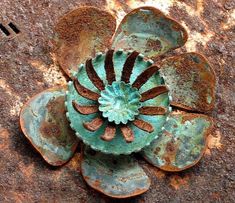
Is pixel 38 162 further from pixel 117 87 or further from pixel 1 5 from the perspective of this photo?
pixel 1 5

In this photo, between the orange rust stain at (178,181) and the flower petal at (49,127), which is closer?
the flower petal at (49,127)

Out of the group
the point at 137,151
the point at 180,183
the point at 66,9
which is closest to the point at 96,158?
the point at 137,151

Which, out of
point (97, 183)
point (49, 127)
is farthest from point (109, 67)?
point (97, 183)

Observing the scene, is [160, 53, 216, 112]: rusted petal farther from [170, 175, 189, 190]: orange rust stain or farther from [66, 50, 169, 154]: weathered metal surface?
[170, 175, 189, 190]: orange rust stain

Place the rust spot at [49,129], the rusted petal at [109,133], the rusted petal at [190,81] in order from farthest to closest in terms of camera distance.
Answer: the rusted petal at [190,81]
the rust spot at [49,129]
the rusted petal at [109,133]

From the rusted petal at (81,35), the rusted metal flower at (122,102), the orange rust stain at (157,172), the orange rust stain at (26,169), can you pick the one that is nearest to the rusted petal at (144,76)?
the rusted metal flower at (122,102)

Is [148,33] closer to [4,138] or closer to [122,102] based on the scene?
[122,102]

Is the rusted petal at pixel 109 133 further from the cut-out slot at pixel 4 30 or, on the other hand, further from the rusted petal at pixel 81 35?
the cut-out slot at pixel 4 30
